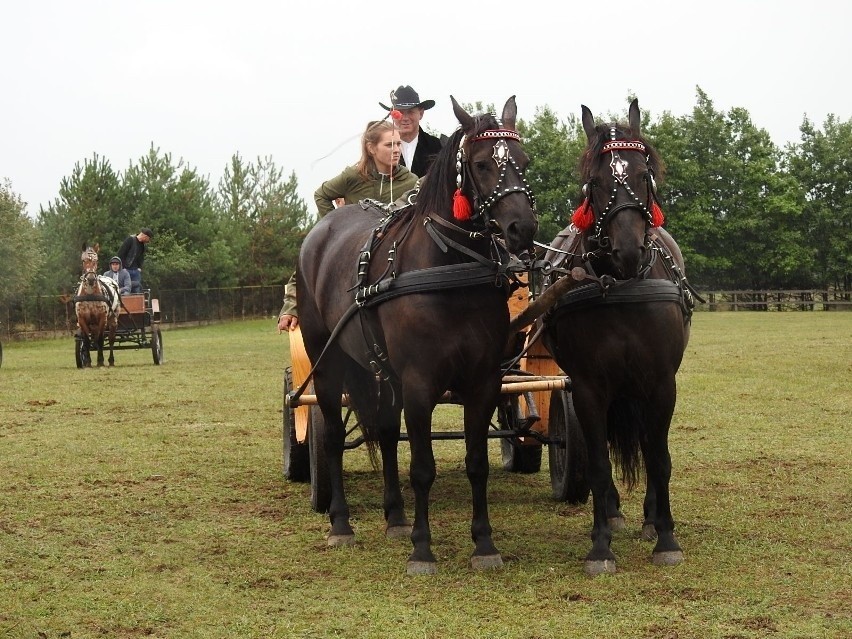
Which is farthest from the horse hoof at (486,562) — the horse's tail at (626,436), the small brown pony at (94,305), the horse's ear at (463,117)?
the small brown pony at (94,305)

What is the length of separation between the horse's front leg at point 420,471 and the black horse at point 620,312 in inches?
31.9

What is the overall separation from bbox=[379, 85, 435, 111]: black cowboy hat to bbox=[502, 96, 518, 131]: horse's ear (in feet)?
6.03

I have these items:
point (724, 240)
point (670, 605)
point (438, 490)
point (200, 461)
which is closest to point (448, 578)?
point (670, 605)

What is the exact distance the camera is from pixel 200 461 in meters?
9.44

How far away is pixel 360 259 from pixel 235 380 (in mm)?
11544

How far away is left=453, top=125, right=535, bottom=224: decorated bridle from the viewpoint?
5.16 m

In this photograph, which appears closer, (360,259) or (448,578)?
(448,578)

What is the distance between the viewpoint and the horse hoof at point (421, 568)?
5.50m

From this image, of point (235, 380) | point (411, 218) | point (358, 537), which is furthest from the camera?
point (235, 380)

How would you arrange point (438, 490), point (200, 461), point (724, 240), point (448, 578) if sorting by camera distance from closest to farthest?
1. point (448, 578)
2. point (438, 490)
3. point (200, 461)
4. point (724, 240)

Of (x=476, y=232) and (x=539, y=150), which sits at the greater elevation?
(x=539, y=150)

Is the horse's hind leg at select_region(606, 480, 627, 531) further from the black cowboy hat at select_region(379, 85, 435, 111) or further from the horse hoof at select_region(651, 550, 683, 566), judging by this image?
the black cowboy hat at select_region(379, 85, 435, 111)

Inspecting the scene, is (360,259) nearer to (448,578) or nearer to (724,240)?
(448,578)

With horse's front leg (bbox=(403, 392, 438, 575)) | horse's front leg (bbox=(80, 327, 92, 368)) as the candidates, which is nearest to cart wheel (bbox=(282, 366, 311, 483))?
horse's front leg (bbox=(403, 392, 438, 575))
